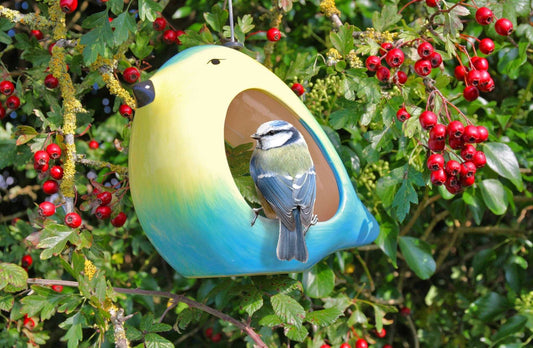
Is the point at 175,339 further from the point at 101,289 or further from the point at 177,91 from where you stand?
the point at 177,91

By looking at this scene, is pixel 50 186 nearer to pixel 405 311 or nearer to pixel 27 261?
pixel 27 261

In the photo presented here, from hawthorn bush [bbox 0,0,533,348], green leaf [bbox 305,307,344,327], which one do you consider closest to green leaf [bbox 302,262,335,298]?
hawthorn bush [bbox 0,0,533,348]

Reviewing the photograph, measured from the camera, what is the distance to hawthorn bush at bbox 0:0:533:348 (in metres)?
1.50

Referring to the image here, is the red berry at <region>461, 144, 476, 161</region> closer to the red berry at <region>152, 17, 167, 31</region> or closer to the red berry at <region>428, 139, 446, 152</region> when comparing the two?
the red berry at <region>428, 139, 446, 152</region>

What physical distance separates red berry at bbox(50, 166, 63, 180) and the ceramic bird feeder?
0.36m

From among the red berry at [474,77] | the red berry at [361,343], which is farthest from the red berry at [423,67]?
the red berry at [361,343]

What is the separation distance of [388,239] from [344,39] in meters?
0.59

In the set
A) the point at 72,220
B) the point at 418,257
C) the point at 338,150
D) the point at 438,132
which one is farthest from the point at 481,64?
the point at 72,220

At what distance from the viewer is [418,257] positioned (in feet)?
6.50

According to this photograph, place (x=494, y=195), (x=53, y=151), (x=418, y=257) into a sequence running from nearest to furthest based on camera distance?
(x=53, y=151), (x=494, y=195), (x=418, y=257)

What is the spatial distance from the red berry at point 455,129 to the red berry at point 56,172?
0.90 meters

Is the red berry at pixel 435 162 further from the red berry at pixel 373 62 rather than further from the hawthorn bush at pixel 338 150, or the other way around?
A: the red berry at pixel 373 62

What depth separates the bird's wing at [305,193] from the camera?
4.03 feet

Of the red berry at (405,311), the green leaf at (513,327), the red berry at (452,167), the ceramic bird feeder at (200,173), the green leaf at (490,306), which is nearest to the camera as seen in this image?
the ceramic bird feeder at (200,173)
